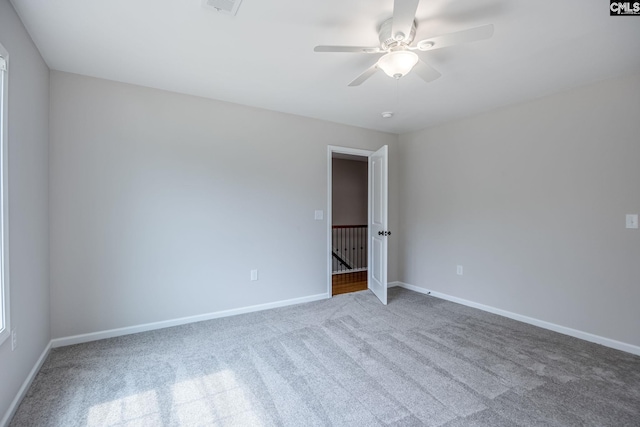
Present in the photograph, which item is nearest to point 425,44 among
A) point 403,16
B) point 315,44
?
point 403,16

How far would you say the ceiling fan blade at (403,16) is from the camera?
145 cm

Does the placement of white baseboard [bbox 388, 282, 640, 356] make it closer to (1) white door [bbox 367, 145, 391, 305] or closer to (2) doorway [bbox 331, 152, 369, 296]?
(1) white door [bbox 367, 145, 391, 305]

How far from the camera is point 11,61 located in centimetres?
177

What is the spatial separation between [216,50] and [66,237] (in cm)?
209

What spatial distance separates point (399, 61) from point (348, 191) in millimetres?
5198

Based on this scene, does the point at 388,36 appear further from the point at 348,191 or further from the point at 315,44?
the point at 348,191

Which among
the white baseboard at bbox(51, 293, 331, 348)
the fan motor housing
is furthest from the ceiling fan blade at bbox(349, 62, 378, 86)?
the white baseboard at bbox(51, 293, 331, 348)

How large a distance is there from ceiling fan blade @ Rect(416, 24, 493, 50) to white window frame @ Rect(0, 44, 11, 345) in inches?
94.1

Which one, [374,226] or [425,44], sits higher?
[425,44]

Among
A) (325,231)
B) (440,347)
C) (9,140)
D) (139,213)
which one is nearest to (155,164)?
(139,213)

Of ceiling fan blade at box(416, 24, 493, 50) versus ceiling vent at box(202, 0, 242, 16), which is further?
ceiling vent at box(202, 0, 242, 16)

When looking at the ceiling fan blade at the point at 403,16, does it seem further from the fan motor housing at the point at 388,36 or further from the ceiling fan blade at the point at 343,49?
the ceiling fan blade at the point at 343,49

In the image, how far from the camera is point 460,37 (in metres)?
1.64

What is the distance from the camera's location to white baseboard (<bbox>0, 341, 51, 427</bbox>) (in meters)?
1.65
